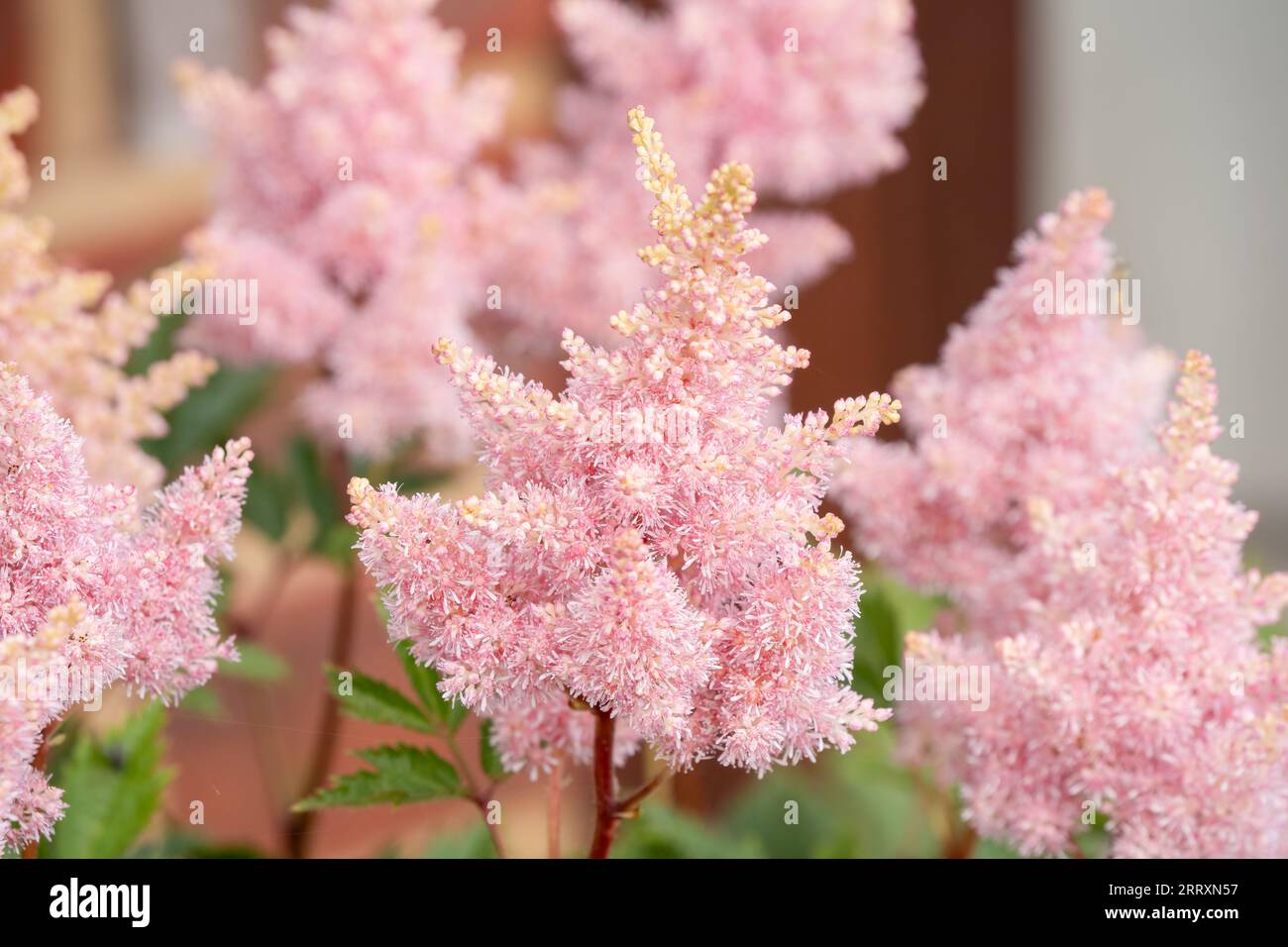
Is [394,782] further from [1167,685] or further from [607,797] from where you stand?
[1167,685]

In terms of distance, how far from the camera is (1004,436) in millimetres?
472

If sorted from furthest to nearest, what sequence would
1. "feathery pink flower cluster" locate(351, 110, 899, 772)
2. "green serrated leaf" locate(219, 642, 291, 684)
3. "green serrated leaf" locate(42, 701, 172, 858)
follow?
"green serrated leaf" locate(219, 642, 291, 684) → "green serrated leaf" locate(42, 701, 172, 858) → "feathery pink flower cluster" locate(351, 110, 899, 772)

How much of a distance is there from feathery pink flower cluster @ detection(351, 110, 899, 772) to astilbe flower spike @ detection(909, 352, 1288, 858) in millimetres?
97

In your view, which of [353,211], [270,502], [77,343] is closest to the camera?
[77,343]

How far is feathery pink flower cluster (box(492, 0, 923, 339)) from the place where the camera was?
25.8 inches

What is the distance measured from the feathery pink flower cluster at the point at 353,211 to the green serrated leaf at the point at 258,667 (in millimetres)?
112

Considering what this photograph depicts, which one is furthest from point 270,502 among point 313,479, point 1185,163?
point 1185,163

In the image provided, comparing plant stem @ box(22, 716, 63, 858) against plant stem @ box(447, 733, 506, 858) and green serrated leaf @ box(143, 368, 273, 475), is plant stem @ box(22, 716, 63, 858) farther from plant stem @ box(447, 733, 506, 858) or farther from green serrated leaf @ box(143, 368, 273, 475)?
green serrated leaf @ box(143, 368, 273, 475)

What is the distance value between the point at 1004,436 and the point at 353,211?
12.9 inches

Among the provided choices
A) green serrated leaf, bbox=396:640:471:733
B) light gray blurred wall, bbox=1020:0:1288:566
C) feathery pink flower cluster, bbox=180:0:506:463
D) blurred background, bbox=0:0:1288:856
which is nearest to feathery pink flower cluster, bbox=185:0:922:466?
feathery pink flower cluster, bbox=180:0:506:463

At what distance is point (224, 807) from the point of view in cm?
67

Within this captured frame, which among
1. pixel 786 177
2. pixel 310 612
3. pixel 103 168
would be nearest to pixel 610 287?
pixel 786 177

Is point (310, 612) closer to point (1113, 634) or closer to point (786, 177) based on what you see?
point (786, 177)
